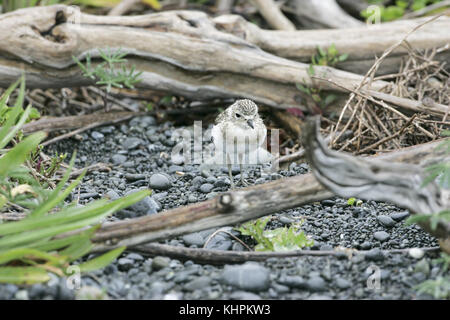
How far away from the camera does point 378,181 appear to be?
11.5ft

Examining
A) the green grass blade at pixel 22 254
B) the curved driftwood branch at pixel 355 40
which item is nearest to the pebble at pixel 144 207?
the green grass blade at pixel 22 254

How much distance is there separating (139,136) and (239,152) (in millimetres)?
1824

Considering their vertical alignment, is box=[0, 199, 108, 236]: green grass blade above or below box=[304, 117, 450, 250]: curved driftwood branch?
below

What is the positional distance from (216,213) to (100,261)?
76cm

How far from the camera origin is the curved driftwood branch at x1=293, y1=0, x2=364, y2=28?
829 centimetres

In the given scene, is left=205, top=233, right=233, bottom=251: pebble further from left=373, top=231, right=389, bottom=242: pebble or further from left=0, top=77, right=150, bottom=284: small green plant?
left=373, top=231, right=389, bottom=242: pebble

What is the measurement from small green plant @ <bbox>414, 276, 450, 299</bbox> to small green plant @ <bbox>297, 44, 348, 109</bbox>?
3.33m

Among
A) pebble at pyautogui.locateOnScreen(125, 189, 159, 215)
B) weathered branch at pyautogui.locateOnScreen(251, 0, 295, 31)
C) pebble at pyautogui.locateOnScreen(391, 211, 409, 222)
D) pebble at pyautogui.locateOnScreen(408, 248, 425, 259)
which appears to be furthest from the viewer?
weathered branch at pyautogui.locateOnScreen(251, 0, 295, 31)

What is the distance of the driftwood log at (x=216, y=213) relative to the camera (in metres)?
3.55

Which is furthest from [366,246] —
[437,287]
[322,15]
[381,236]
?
[322,15]

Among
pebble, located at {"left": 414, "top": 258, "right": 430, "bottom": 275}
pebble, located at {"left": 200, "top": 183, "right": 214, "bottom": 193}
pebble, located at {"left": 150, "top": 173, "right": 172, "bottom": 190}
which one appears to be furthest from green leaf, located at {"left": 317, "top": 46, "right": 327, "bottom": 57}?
pebble, located at {"left": 414, "top": 258, "right": 430, "bottom": 275}

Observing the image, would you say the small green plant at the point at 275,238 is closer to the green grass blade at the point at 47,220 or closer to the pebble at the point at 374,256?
the pebble at the point at 374,256
